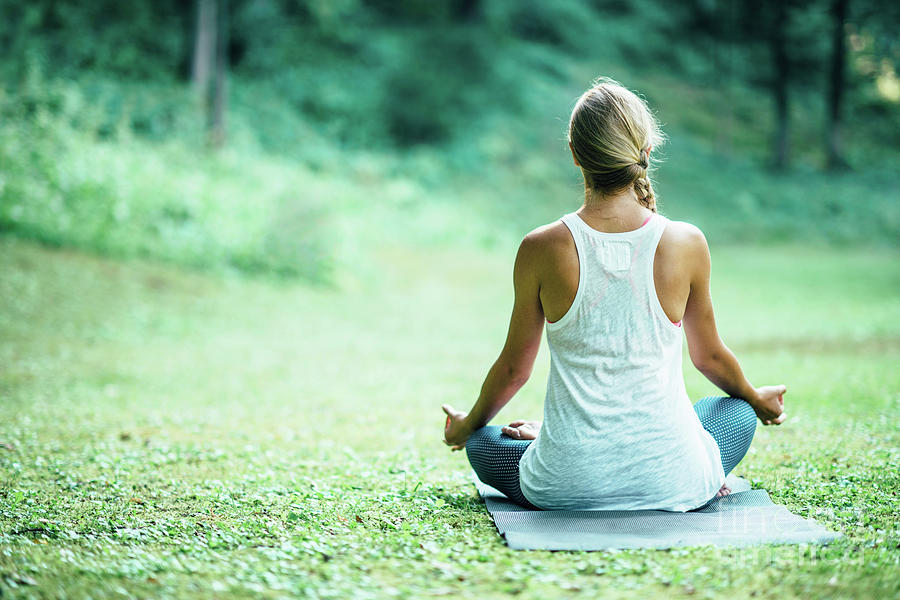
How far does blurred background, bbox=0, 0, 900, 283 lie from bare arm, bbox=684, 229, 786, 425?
12.4m

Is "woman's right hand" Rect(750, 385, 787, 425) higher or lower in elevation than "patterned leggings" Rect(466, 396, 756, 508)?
higher

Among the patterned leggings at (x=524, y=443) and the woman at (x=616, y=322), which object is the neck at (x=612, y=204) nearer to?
the woman at (x=616, y=322)

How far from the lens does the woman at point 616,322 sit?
3344mm

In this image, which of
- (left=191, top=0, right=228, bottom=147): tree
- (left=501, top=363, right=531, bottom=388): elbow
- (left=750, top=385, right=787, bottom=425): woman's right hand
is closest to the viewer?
(left=501, top=363, right=531, bottom=388): elbow

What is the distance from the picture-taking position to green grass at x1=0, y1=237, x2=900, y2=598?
9.78 ft

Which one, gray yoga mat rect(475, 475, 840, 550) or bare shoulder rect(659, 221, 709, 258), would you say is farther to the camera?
bare shoulder rect(659, 221, 709, 258)

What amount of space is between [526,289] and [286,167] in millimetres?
19771

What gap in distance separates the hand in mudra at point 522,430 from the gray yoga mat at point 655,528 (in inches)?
12.7

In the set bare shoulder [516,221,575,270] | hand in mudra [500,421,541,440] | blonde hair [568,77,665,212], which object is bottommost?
hand in mudra [500,421,541,440]

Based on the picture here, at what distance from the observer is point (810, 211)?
2691 cm

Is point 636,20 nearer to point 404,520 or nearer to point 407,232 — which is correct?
point 407,232

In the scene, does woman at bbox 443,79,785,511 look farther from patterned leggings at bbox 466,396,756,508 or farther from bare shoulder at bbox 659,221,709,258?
patterned leggings at bbox 466,396,756,508

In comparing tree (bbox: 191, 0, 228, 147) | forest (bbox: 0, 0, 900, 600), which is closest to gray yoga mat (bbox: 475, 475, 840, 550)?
forest (bbox: 0, 0, 900, 600)

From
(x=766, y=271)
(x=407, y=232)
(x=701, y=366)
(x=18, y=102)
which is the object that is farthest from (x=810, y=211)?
(x=701, y=366)
